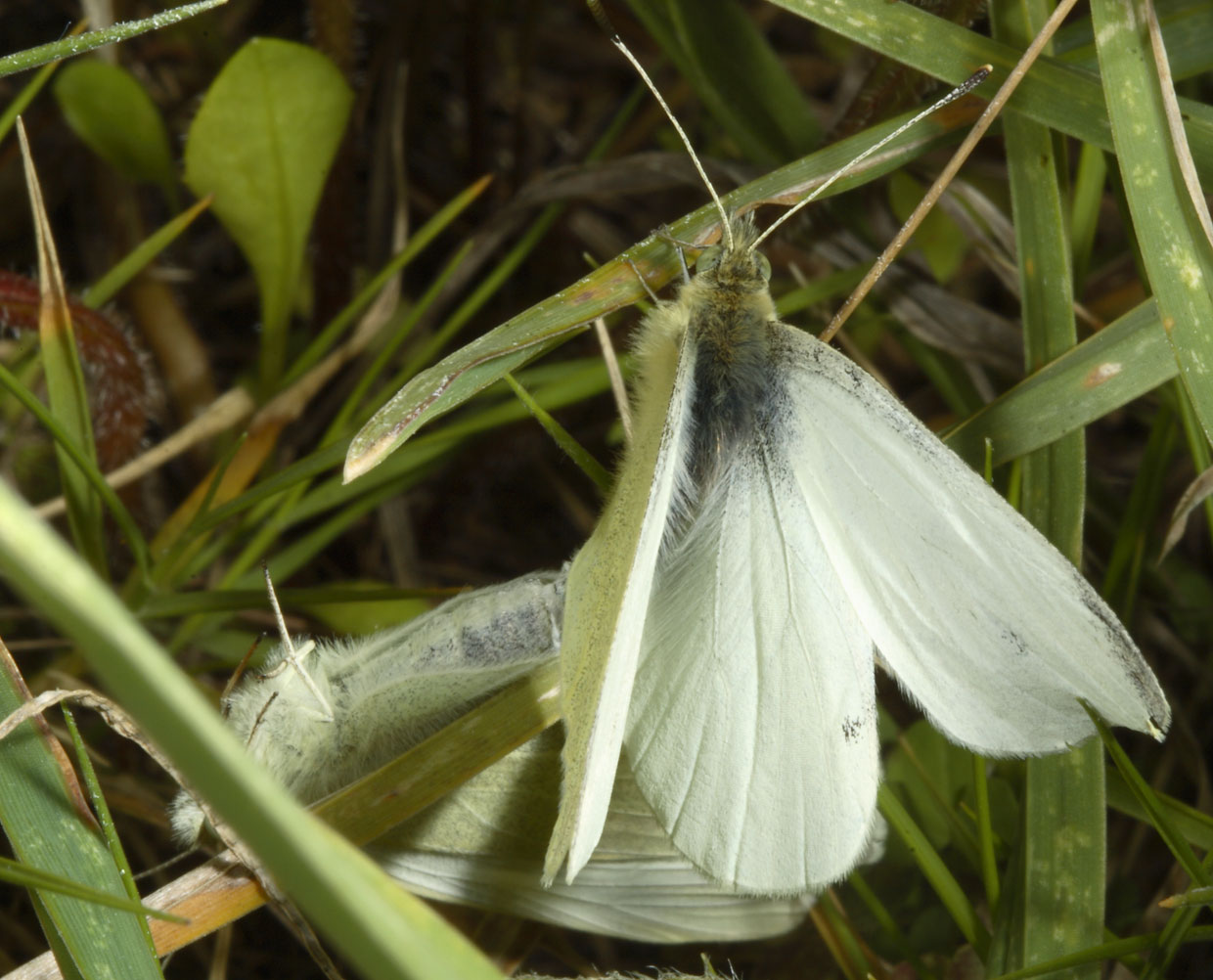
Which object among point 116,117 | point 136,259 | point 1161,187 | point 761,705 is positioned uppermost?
point 116,117

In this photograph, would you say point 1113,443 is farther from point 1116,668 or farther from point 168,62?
point 168,62

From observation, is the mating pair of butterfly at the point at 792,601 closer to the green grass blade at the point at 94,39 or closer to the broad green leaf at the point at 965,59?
the broad green leaf at the point at 965,59

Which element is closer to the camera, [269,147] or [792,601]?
[792,601]

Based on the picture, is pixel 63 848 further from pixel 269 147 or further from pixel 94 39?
pixel 269 147

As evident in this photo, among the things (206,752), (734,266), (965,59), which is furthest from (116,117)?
(206,752)

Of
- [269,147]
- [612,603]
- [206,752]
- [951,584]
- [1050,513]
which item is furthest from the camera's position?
[269,147]

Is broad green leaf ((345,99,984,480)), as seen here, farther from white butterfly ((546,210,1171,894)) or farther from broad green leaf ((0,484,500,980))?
broad green leaf ((0,484,500,980))

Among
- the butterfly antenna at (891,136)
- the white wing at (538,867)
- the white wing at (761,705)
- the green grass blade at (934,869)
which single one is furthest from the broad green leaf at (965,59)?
the white wing at (538,867)

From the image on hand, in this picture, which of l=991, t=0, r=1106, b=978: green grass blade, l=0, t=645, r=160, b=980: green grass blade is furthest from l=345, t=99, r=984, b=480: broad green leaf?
l=0, t=645, r=160, b=980: green grass blade
